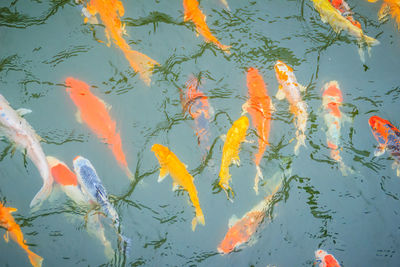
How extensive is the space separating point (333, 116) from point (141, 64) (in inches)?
28.6

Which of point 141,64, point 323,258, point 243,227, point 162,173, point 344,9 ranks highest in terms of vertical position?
point 141,64

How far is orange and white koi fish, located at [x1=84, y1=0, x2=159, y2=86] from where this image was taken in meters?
1.05

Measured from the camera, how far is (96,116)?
40.9 inches

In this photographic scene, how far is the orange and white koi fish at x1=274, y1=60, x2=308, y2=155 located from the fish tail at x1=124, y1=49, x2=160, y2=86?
0.46 m

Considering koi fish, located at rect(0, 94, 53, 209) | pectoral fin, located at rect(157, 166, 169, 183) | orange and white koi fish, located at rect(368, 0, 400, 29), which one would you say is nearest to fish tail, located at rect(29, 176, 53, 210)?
koi fish, located at rect(0, 94, 53, 209)

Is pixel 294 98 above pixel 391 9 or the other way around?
the other way around

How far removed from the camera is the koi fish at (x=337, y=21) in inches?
45.3

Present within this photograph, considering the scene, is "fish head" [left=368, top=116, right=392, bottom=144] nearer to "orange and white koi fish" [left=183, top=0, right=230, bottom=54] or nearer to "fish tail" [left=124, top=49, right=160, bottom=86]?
"orange and white koi fish" [left=183, top=0, right=230, bottom=54]

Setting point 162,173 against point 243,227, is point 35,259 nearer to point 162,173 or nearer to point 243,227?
point 162,173

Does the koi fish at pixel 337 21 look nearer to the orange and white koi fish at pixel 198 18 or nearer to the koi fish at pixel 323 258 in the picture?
the orange and white koi fish at pixel 198 18

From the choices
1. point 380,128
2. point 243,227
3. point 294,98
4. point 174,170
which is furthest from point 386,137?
point 174,170

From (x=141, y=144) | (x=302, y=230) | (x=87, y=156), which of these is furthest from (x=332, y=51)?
(x=87, y=156)

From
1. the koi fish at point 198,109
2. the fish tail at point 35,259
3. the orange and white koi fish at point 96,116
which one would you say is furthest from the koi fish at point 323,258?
the fish tail at point 35,259

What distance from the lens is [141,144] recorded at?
1.06m
